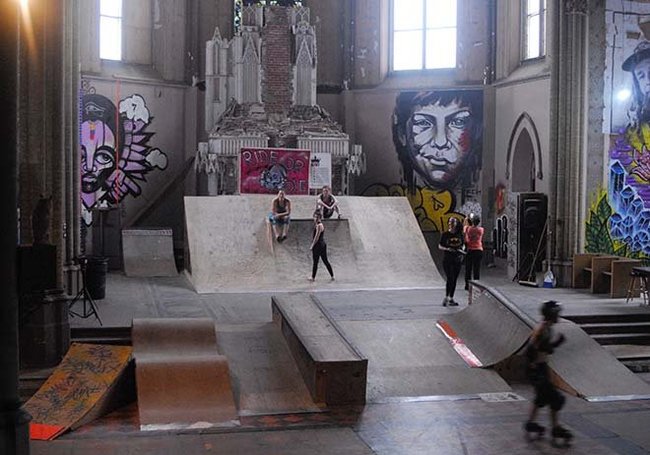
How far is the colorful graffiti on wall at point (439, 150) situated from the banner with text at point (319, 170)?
242cm

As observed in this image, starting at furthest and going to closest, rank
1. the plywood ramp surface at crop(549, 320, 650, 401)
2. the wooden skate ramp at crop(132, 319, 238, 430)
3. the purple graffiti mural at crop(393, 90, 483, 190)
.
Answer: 1. the purple graffiti mural at crop(393, 90, 483, 190)
2. the plywood ramp surface at crop(549, 320, 650, 401)
3. the wooden skate ramp at crop(132, 319, 238, 430)

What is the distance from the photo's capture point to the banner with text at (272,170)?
73.8ft

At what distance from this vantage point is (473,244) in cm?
1702

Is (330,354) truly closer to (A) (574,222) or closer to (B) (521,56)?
(A) (574,222)

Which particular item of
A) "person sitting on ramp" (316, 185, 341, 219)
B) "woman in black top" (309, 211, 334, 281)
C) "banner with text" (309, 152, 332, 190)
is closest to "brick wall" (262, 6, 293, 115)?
"banner with text" (309, 152, 332, 190)

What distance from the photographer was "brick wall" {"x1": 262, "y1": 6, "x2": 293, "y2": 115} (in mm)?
24281

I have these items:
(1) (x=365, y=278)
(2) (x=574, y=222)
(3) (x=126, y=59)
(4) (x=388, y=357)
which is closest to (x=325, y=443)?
(4) (x=388, y=357)

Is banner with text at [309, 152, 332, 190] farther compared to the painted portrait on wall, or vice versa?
banner with text at [309, 152, 332, 190]

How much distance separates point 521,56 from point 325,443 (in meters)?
15.6

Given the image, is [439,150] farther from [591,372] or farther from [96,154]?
[591,372]

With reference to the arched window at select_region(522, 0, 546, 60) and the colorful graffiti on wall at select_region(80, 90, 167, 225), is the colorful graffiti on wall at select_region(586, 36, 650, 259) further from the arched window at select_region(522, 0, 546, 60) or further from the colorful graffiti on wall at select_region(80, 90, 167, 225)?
the colorful graffiti on wall at select_region(80, 90, 167, 225)

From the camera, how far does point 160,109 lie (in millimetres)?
24359

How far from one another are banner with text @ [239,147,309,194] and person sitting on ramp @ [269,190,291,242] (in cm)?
305

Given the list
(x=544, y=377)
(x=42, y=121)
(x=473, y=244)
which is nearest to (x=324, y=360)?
(x=544, y=377)
